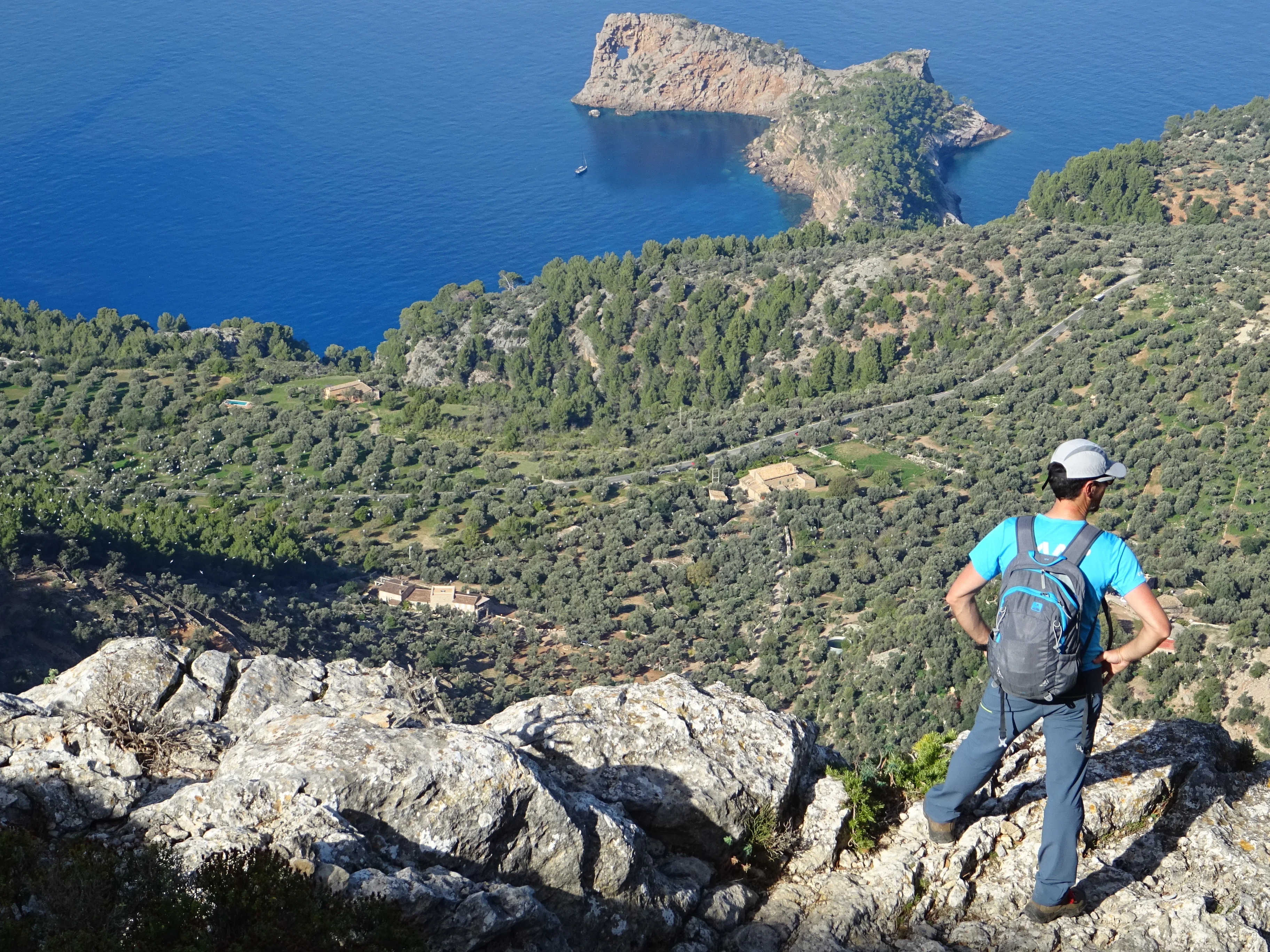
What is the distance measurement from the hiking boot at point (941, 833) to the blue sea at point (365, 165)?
116 metres

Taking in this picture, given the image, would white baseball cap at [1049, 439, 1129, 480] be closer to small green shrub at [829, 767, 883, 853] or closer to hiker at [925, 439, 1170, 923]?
hiker at [925, 439, 1170, 923]

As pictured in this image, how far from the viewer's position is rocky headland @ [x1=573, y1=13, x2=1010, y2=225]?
15588 cm

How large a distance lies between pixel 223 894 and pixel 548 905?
2530 millimetres

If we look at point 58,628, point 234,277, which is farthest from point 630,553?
point 234,277

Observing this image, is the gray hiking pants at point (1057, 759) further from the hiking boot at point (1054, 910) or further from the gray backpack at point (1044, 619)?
the gray backpack at point (1044, 619)

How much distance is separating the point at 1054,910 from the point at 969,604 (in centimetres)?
253

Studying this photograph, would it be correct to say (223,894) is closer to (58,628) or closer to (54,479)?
(58,628)

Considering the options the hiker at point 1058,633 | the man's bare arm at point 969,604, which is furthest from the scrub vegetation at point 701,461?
the man's bare arm at point 969,604

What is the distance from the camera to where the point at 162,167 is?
531 feet

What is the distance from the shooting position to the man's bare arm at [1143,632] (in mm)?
8016

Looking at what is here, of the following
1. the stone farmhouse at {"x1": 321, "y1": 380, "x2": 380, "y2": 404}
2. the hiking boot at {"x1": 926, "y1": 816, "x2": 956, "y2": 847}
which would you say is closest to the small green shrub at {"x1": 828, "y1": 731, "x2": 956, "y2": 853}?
the hiking boot at {"x1": 926, "y1": 816, "x2": 956, "y2": 847}

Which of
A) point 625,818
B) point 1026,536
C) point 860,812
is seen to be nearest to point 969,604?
point 1026,536

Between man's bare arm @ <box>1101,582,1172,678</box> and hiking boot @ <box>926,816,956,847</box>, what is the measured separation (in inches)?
84.5

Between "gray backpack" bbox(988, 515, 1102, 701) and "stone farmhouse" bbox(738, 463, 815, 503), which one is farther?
"stone farmhouse" bbox(738, 463, 815, 503)
